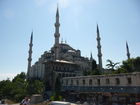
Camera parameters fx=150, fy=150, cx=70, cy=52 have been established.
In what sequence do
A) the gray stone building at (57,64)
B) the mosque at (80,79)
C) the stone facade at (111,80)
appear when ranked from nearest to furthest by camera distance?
the stone facade at (111,80)
the mosque at (80,79)
the gray stone building at (57,64)

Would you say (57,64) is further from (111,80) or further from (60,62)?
(111,80)

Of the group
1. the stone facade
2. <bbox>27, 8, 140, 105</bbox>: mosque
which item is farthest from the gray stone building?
the stone facade

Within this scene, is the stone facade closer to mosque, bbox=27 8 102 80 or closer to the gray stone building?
the gray stone building

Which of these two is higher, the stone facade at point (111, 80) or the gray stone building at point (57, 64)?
the gray stone building at point (57, 64)

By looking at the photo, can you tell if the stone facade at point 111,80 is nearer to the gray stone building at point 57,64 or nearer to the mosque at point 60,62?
the gray stone building at point 57,64

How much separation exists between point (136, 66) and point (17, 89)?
34336mm

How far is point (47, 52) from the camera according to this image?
67438 mm

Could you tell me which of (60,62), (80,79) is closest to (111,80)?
(80,79)

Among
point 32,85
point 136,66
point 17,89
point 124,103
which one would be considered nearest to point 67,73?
point 32,85

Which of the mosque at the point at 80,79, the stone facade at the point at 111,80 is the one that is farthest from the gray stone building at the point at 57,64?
the stone facade at the point at 111,80

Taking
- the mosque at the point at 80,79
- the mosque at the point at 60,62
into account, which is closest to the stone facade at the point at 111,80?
the mosque at the point at 80,79

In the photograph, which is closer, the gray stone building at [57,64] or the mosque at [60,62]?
the gray stone building at [57,64]

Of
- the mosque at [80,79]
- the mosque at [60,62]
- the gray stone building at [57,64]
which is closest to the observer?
the mosque at [80,79]

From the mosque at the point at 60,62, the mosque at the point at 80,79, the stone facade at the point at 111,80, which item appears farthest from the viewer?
the mosque at the point at 60,62
